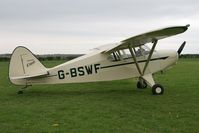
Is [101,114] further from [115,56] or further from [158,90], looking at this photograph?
[115,56]

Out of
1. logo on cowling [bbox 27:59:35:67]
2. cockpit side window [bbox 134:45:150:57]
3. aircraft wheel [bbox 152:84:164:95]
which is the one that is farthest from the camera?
cockpit side window [bbox 134:45:150:57]

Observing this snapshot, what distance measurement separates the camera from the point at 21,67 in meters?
14.4

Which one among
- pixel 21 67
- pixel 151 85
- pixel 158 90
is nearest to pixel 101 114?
pixel 158 90

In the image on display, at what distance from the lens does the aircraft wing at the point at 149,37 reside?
41.7 ft

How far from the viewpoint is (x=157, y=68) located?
15.3m

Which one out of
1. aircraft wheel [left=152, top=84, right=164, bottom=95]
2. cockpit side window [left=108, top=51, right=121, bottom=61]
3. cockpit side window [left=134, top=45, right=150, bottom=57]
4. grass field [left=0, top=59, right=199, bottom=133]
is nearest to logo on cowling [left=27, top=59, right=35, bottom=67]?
grass field [left=0, top=59, right=199, bottom=133]

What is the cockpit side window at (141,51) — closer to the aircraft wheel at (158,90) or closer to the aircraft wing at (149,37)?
the aircraft wing at (149,37)

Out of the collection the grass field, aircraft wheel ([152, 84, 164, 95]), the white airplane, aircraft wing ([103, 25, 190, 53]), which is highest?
aircraft wing ([103, 25, 190, 53])

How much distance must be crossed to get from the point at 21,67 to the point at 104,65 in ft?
10.3

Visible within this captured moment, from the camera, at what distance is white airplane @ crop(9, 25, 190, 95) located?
14.4 meters

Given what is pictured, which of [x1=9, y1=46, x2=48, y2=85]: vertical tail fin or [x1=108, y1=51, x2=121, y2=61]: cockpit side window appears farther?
[x1=108, y1=51, x2=121, y2=61]: cockpit side window

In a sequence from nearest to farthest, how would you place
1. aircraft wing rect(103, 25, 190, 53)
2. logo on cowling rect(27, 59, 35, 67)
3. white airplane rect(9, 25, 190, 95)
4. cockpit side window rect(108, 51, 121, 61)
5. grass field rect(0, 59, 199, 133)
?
grass field rect(0, 59, 199, 133) < aircraft wing rect(103, 25, 190, 53) < white airplane rect(9, 25, 190, 95) < logo on cowling rect(27, 59, 35, 67) < cockpit side window rect(108, 51, 121, 61)

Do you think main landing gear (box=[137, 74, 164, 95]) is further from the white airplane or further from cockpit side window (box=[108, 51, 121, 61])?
cockpit side window (box=[108, 51, 121, 61])

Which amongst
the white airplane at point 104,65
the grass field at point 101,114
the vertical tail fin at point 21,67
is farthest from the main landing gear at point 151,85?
the vertical tail fin at point 21,67
